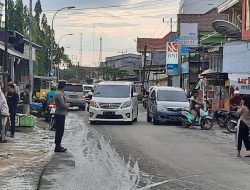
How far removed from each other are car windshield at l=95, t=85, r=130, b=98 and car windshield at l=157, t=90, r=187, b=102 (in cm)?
184

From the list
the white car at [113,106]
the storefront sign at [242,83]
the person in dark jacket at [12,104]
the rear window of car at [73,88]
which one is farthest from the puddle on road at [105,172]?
the rear window of car at [73,88]

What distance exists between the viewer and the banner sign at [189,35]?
49.5 m

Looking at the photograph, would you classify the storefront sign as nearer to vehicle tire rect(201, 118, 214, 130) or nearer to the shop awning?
the shop awning

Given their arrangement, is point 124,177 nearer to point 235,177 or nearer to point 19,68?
point 235,177

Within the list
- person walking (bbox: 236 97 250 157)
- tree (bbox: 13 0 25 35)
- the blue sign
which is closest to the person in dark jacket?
person walking (bbox: 236 97 250 157)

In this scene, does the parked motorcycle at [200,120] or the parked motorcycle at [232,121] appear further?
the parked motorcycle at [200,120]

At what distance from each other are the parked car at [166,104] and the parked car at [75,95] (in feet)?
41.8

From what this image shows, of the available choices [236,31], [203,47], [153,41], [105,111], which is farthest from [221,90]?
[153,41]

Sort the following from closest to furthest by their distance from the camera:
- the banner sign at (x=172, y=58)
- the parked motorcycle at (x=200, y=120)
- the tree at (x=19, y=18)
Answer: the parked motorcycle at (x=200, y=120) < the tree at (x=19, y=18) < the banner sign at (x=172, y=58)

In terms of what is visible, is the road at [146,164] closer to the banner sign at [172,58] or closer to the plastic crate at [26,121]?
the plastic crate at [26,121]

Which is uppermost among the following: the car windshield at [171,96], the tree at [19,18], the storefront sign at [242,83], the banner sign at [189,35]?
the tree at [19,18]

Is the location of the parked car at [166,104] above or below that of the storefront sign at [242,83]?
below

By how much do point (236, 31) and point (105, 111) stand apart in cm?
1431

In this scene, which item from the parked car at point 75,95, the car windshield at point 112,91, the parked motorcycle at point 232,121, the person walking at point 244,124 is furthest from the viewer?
the parked car at point 75,95
